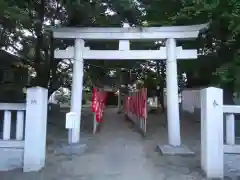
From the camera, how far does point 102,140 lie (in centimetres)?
1101

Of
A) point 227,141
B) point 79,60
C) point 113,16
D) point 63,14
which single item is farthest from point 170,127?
point 63,14

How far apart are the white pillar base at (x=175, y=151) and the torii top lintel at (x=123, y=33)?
335 cm

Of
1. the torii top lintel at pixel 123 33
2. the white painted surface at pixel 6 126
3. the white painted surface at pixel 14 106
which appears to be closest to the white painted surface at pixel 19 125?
the white painted surface at pixel 14 106

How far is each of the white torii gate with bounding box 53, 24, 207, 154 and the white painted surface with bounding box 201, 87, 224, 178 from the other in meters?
3.03

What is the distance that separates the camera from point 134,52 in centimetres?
987

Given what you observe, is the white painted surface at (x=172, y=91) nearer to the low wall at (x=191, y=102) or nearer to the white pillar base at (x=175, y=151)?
the white pillar base at (x=175, y=151)

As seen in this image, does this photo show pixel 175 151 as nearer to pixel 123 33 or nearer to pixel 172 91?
pixel 172 91

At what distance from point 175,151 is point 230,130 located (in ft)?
7.47

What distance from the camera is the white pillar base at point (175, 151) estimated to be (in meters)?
8.43

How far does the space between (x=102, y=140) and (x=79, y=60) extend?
2.96 meters

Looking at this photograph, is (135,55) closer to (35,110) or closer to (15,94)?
(35,110)

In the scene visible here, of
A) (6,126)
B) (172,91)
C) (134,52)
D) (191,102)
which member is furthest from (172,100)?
(191,102)

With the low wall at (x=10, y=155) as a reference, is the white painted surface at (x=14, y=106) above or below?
above

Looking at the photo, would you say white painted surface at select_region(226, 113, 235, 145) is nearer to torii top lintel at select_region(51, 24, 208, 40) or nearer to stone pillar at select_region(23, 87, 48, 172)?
torii top lintel at select_region(51, 24, 208, 40)
